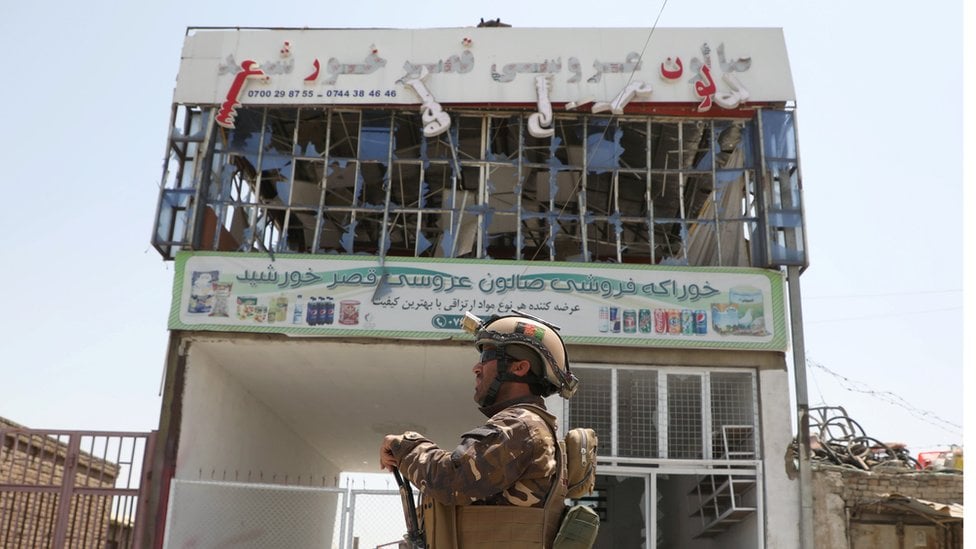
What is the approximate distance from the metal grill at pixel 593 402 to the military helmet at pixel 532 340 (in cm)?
770

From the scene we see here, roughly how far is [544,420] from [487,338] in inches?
13.3

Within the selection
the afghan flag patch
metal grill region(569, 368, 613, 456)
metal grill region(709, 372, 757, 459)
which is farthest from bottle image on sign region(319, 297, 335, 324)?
the afghan flag patch

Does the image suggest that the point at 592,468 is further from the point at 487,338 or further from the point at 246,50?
the point at 246,50

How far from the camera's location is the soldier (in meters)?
2.98

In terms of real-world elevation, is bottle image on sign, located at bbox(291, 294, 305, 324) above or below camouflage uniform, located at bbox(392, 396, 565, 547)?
above

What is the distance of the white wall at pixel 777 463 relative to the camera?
34.2 ft

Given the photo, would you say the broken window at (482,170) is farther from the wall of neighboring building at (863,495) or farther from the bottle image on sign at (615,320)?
the wall of neighboring building at (863,495)

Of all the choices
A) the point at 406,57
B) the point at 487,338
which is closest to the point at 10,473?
the point at 406,57

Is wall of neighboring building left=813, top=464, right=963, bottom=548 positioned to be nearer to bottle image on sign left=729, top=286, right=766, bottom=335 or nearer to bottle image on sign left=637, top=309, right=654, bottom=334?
bottle image on sign left=729, top=286, right=766, bottom=335

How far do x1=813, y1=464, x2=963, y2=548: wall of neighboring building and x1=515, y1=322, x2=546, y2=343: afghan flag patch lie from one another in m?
8.25

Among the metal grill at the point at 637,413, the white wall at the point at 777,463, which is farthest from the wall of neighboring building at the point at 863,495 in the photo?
the metal grill at the point at 637,413

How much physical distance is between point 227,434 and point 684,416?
585 cm

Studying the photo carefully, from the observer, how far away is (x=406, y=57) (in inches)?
479

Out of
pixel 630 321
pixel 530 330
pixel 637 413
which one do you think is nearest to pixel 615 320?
pixel 630 321
